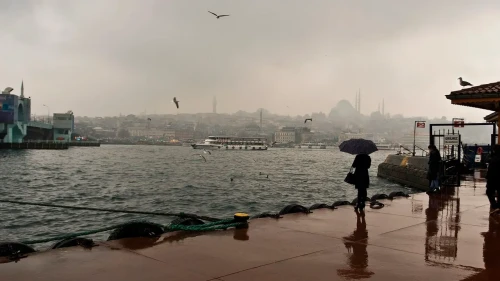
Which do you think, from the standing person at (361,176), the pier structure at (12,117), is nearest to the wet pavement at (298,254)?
the standing person at (361,176)

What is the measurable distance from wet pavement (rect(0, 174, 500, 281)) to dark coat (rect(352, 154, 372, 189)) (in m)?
1.51

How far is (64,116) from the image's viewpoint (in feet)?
487

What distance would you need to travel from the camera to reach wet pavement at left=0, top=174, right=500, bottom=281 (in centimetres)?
514

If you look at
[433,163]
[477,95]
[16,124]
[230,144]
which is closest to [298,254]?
[477,95]

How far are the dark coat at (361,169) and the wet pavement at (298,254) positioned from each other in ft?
4.96

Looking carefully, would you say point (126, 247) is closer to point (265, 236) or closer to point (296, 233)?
point (265, 236)

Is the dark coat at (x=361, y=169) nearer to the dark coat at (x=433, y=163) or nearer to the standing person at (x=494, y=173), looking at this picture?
the standing person at (x=494, y=173)

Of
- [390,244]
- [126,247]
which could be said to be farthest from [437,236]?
[126,247]

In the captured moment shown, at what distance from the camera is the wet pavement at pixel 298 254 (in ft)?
16.9

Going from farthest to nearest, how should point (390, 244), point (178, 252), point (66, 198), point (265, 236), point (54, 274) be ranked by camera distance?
point (66, 198)
point (265, 236)
point (390, 244)
point (178, 252)
point (54, 274)

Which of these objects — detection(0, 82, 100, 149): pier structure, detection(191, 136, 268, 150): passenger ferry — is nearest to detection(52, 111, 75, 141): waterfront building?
detection(0, 82, 100, 149): pier structure

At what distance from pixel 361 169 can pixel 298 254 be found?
5.02m

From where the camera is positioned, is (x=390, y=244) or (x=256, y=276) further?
(x=390, y=244)

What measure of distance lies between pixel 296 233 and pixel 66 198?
21.8m
